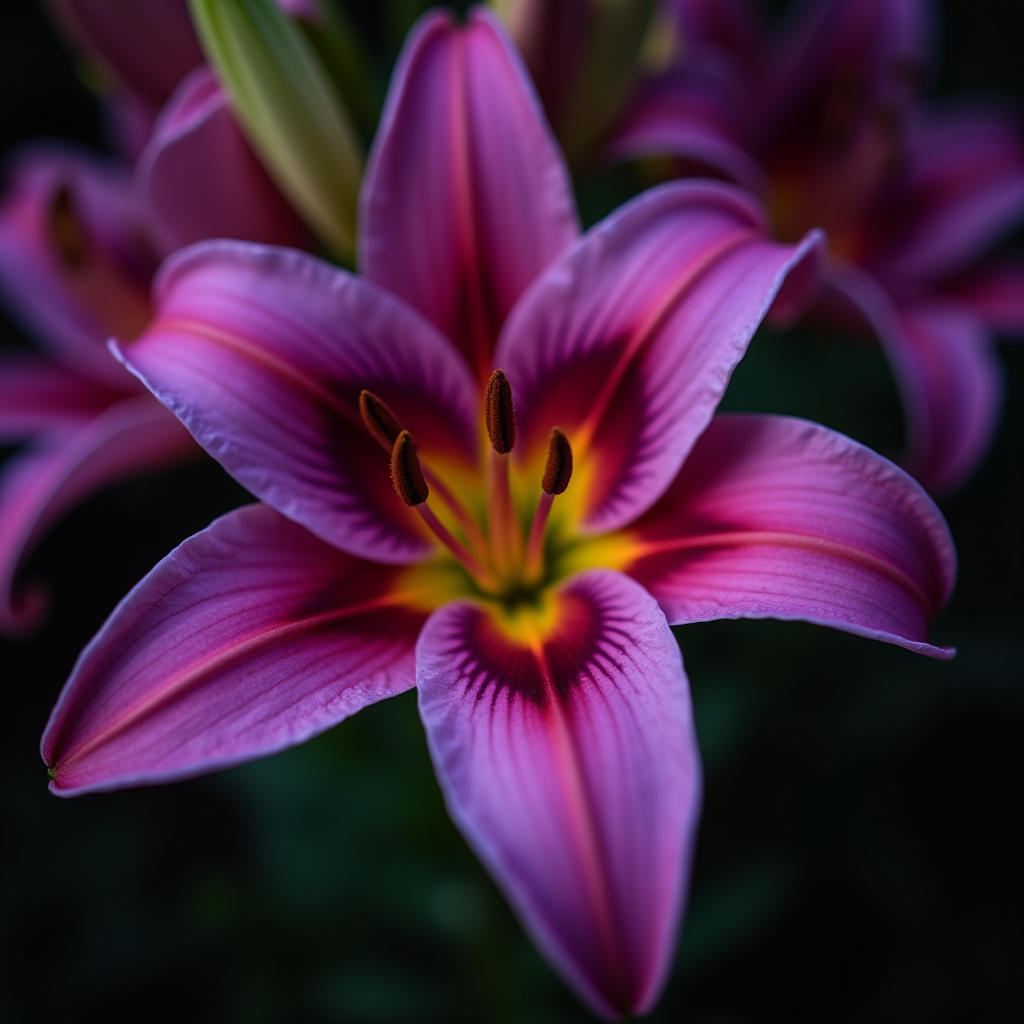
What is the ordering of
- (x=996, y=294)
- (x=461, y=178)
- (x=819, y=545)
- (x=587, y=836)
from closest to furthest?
(x=587, y=836)
(x=819, y=545)
(x=461, y=178)
(x=996, y=294)

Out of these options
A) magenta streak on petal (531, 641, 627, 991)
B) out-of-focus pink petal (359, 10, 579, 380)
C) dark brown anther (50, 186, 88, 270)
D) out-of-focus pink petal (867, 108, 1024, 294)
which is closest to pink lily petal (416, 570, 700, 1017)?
magenta streak on petal (531, 641, 627, 991)

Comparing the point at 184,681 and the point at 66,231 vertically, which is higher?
the point at 66,231

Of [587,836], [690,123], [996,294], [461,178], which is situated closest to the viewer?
[587,836]

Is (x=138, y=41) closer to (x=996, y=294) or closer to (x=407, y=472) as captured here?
(x=407, y=472)

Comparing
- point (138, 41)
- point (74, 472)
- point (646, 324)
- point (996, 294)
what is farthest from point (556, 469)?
point (996, 294)

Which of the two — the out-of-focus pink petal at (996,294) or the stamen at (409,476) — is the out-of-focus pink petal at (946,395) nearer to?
the out-of-focus pink petal at (996,294)

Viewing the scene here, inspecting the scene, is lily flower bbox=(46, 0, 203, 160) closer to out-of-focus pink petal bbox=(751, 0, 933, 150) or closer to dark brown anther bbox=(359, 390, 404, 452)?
dark brown anther bbox=(359, 390, 404, 452)

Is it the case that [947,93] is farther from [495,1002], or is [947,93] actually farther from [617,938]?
[617,938]

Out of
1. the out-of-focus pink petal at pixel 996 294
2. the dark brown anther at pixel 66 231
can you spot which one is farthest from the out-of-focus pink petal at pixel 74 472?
the out-of-focus pink petal at pixel 996 294
